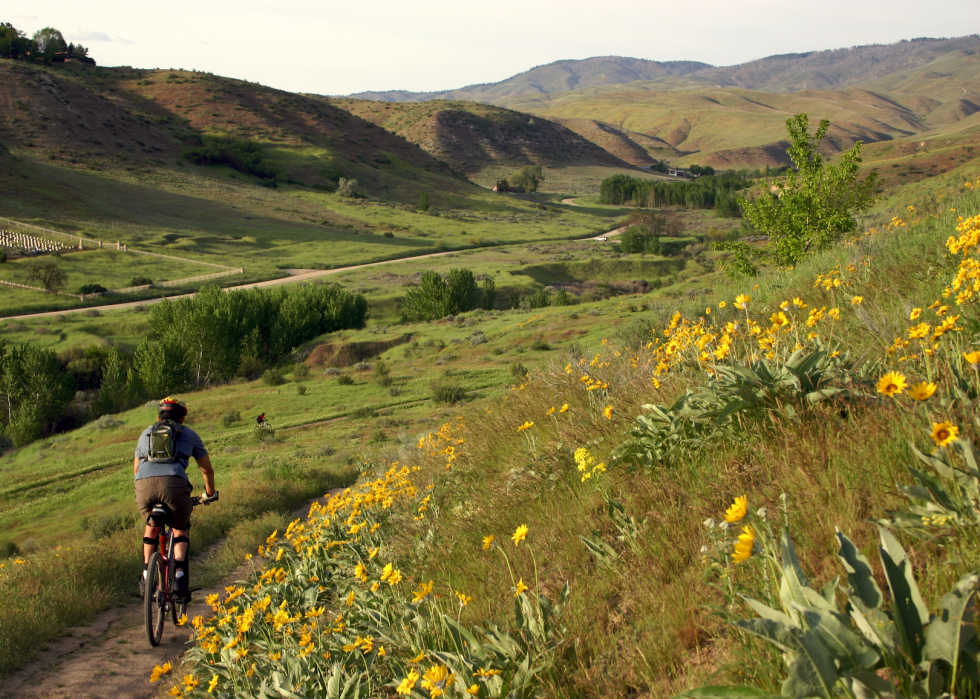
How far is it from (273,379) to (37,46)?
107m

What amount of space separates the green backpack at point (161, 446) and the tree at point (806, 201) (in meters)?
14.8

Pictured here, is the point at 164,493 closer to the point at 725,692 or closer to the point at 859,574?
the point at 725,692

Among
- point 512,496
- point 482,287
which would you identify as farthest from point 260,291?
point 512,496

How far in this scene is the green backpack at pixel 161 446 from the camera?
5.75m

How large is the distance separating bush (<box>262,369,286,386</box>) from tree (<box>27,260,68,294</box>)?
24.0m

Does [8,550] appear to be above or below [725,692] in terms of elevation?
below

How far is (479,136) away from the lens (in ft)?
453

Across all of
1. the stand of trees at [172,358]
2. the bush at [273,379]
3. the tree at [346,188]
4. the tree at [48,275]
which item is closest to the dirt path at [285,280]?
the tree at [48,275]

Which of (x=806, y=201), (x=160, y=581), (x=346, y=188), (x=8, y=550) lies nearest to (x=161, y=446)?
(x=160, y=581)

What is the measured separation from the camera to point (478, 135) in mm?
138250

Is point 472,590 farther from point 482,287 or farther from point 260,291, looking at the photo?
point 482,287

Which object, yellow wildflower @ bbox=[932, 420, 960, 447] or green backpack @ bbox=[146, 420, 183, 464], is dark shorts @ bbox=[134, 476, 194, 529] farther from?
yellow wildflower @ bbox=[932, 420, 960, 447]

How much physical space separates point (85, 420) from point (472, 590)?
32.6 m

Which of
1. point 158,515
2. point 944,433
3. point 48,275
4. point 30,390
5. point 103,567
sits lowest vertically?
point 30,390
